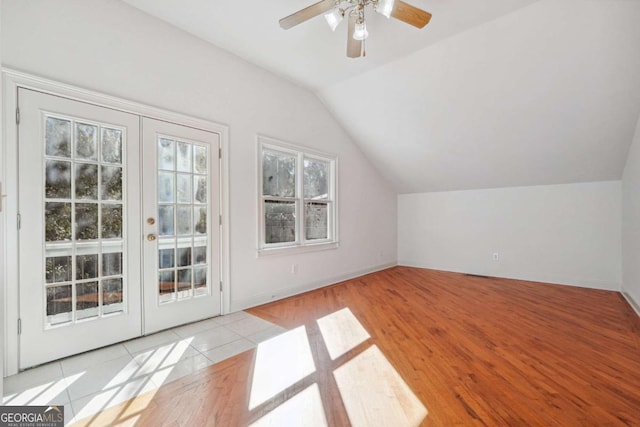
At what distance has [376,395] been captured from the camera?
1.86m

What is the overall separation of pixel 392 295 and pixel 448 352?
1655 mm

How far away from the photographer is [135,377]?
205 cm

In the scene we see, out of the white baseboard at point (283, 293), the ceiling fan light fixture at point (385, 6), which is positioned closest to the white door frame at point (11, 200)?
the white baseboard at point (283, 293)

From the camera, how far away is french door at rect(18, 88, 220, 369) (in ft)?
7.17

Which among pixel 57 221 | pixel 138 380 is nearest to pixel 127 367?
pixel 138 380

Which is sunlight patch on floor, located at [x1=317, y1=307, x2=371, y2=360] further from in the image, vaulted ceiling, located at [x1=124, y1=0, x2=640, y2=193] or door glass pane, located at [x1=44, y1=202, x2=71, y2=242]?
vaulted ceiling, located at [x1=124, y1=0, x2=640, y2=193]

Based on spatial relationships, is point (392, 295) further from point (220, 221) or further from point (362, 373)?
point (220, 221)

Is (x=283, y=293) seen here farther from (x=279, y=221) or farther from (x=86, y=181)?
(x=86, y=181)

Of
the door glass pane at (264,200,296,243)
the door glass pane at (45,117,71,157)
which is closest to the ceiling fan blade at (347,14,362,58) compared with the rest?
the door glass pane at (264,200,296,243)

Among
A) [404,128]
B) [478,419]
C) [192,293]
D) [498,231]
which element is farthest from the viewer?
[498,231]

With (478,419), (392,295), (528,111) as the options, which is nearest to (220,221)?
(392,295)

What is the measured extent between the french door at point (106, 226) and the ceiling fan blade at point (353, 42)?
1.68 m

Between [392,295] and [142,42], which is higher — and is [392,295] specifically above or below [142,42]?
below

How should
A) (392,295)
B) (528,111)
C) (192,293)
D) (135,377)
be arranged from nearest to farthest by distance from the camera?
(135,377), (192,293), (528,111), (392,295)
